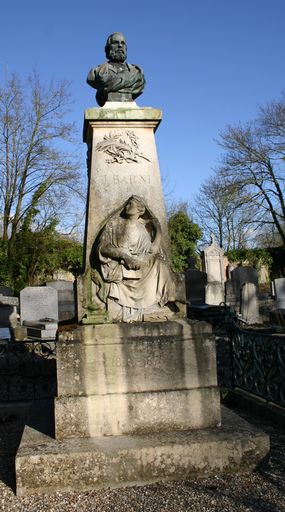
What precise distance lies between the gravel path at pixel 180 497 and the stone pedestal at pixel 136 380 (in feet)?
1.66

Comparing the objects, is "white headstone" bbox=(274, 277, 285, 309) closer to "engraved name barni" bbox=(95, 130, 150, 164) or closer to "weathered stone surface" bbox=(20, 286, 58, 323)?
"weathered stone surface" bbox=(20, 286, 58, 323)

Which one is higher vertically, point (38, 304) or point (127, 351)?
point (38, 304)

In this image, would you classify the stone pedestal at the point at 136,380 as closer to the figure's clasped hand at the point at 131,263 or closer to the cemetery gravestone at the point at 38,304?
the figure's clasped hand at the point at 131,263

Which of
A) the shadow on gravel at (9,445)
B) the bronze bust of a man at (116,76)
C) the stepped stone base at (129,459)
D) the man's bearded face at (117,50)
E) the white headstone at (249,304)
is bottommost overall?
the shadow on gravel at (9,445)

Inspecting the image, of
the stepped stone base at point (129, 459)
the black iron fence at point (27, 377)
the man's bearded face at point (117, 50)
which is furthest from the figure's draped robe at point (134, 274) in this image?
the black iron fence at point (27, 377)

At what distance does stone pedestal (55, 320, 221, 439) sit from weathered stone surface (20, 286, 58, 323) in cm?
1059

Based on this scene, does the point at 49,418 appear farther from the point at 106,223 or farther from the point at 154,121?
the point at 154,121

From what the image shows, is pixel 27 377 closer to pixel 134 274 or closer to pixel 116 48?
pixel 134 274

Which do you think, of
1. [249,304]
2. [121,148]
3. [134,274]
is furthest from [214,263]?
[134,274]

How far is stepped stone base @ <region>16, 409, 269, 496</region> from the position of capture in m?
3.30

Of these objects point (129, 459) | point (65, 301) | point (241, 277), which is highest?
point (241, 277)

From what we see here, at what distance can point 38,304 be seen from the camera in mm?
14172

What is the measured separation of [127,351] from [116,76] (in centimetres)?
277

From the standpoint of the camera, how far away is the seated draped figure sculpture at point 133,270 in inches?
163
